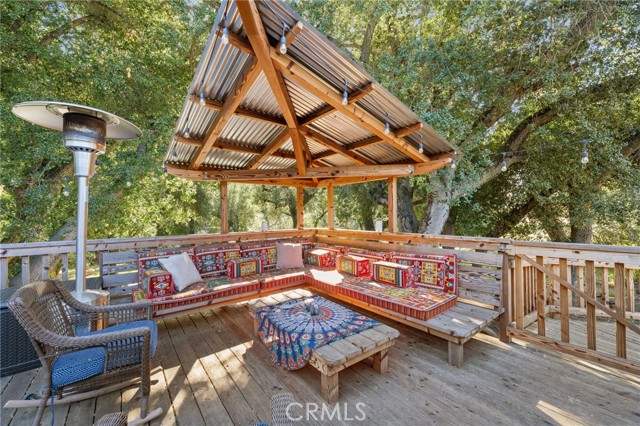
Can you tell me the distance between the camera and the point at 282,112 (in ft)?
10.9

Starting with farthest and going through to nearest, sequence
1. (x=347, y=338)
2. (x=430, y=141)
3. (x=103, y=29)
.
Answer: (x=103, y=29), (x=430, y=141), (x=347, y=338)

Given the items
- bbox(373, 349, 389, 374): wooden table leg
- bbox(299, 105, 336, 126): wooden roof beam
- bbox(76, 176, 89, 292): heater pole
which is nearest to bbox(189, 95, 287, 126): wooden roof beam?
bbox(299, 105, 336, 126): wooden roof beam

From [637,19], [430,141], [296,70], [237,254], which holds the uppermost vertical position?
[637,19]

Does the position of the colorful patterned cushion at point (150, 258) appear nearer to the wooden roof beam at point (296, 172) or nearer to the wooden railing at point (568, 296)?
the wooden roof beam at point (296, 172)

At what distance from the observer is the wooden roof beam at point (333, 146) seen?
413 cm

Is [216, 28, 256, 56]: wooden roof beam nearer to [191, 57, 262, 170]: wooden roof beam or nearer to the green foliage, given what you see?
[191, 57, 262, 170]: wooden roof beam

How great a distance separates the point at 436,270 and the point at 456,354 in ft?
3.70

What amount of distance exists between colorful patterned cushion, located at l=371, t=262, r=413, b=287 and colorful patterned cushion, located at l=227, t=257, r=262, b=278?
1.91 meters

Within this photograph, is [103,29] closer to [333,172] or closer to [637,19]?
[333,172]

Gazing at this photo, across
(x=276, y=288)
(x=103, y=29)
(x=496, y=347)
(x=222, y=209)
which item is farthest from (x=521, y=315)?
(x=103, y=29)

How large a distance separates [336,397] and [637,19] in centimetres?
820

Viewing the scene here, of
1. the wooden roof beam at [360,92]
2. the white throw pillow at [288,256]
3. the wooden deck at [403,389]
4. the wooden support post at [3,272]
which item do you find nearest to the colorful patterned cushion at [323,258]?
the white throw pillow at [288,256]

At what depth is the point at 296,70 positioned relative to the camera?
95.1 inches

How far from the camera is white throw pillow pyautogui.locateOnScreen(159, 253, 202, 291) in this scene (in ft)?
11.5
